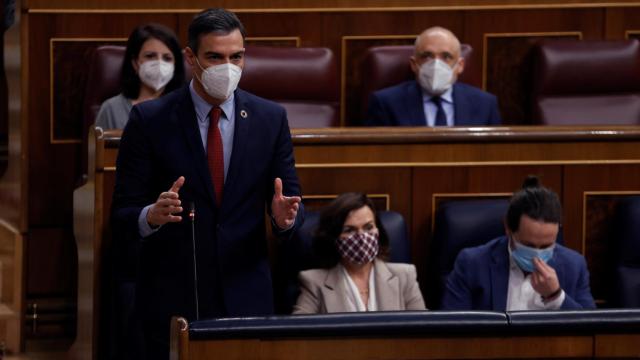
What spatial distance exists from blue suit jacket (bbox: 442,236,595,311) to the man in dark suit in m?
0.36

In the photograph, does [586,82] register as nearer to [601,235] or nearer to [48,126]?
[601,235]

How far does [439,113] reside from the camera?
178 cm

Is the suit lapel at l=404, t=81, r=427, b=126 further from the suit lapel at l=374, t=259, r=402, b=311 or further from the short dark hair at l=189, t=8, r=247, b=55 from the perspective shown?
the short dark hair at l=189, t=8, r=247, b=55

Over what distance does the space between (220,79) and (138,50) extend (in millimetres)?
666

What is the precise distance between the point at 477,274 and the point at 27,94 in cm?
68

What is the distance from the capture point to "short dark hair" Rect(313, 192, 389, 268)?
54.9 inches

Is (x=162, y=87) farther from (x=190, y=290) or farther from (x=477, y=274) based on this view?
(x=190, y=290)

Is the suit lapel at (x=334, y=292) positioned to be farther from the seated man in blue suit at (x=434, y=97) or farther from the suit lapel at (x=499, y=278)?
the seated man in blue suit at (x=434, y=97)

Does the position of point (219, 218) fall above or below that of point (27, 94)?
below

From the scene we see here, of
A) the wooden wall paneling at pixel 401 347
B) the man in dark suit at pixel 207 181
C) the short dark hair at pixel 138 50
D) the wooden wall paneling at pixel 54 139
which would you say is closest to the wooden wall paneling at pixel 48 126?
the wooden wall paneling at pixel 54 139

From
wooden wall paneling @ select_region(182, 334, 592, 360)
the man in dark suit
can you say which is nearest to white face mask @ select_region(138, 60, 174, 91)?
the man in dark suit

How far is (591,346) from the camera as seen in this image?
932mm

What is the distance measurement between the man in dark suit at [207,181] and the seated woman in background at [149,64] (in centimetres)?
60

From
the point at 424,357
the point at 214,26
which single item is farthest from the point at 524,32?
the point at 424,357
